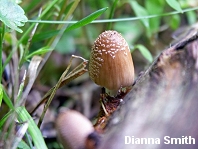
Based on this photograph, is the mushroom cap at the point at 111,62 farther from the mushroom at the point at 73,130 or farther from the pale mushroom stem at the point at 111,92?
the mushroom at the point at 73,130

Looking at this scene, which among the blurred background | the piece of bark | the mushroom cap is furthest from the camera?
the blurred background

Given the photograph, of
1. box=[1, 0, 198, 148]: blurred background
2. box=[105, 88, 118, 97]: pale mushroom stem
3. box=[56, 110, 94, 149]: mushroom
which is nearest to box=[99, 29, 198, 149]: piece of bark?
box=[56, 110, 94, 149]: mushroom

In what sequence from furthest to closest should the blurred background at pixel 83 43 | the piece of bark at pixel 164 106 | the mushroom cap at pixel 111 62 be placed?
the blurred background at pixel 83 43, the mushroom cap at pixel 111 62, the piece of bark at pixel 164 106

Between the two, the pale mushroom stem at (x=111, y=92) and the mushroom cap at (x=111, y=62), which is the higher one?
the mushroom cap at (x=111, y=62)

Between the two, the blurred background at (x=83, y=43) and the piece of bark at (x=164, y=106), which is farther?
the blurred background at (x=83, y=43)

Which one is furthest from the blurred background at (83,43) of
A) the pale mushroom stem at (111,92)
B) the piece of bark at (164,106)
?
the piece of bark at (164,106)

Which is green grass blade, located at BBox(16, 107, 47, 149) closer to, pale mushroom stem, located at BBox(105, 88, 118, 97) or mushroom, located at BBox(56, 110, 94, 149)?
mushroom, located at BBox(56, 110, 94, 149)

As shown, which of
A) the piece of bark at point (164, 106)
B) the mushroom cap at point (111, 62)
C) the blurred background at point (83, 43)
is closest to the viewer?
the piece of bark at point (164, 106)

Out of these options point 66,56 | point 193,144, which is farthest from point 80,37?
point 193,144
